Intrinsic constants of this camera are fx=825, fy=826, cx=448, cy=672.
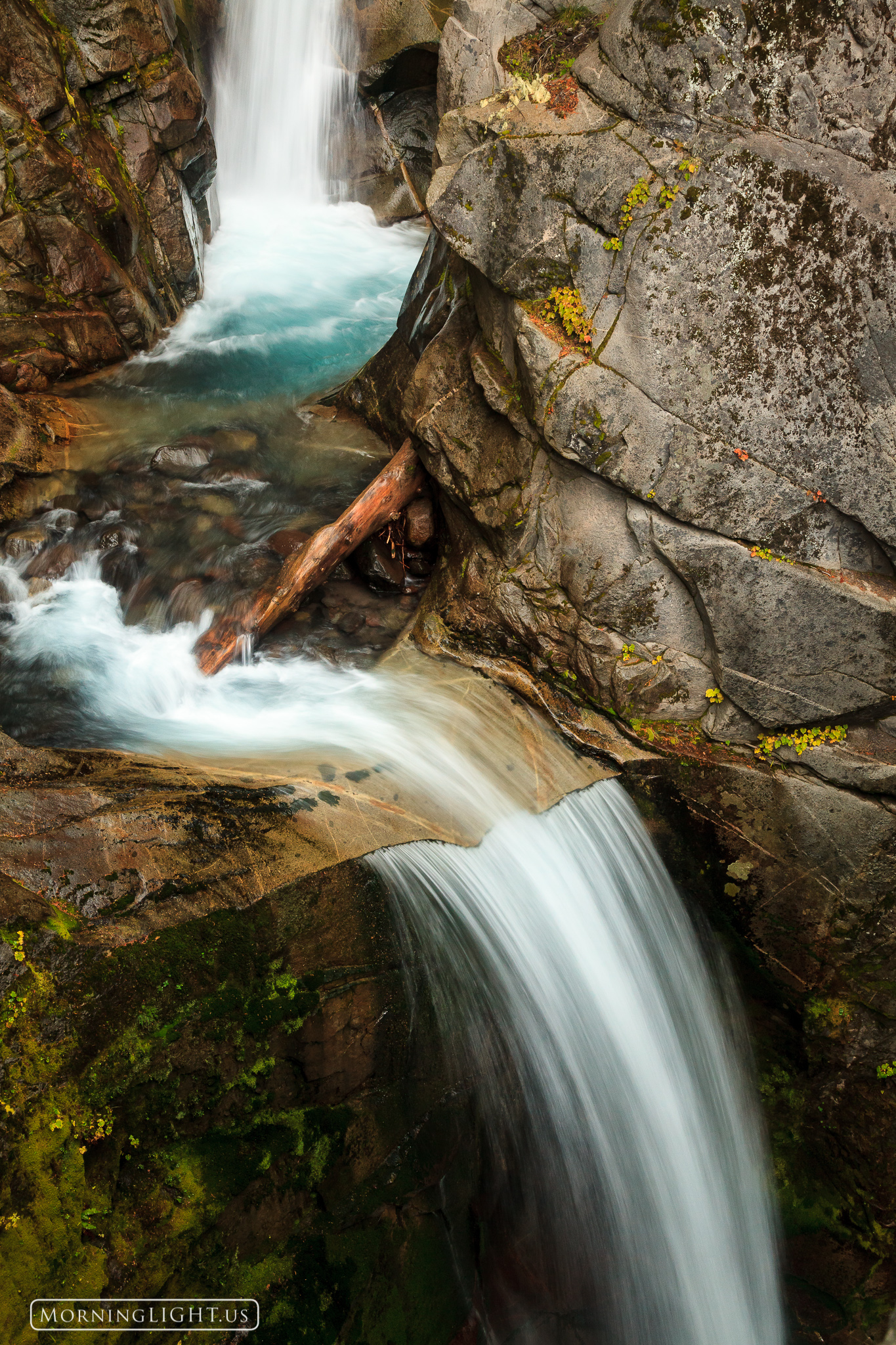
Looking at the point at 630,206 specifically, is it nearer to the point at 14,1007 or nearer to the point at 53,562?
the point at 53,562

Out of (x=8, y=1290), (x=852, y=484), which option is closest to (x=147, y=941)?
(x=8, y=1290)

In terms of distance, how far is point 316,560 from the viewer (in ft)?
19.7

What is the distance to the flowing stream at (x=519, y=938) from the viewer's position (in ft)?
14.2

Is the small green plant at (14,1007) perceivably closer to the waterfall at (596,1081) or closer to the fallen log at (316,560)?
the waterfall at (596,1081)

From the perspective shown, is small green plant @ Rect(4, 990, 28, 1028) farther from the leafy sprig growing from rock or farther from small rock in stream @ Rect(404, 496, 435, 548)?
the leafy sprig growing from rock

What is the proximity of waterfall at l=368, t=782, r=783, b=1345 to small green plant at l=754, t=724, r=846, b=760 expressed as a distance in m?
0.93

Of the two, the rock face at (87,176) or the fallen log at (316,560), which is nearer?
the fallen log at (316,560)

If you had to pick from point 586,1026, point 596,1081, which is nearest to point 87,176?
point 586,1026

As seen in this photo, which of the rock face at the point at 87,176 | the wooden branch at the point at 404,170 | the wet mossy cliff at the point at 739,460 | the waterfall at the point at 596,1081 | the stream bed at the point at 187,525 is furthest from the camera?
the wooden branch at the point at 404,170

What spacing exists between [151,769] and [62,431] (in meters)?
4.37

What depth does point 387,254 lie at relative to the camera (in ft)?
39.4

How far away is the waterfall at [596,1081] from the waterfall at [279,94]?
38.9 ft

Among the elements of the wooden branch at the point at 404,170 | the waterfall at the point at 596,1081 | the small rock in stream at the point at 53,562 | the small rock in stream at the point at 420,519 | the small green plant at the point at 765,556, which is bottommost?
the waterfall at the point at 596,1081

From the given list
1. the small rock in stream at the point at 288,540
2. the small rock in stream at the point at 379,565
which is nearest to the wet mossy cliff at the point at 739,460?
the small rock in stream at the point at 379,565
